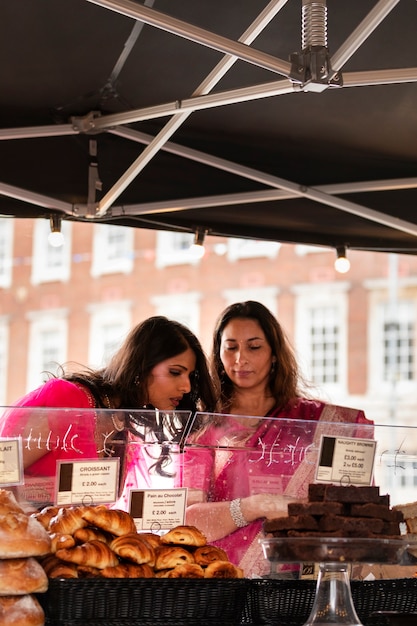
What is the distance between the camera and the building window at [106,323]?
26.1m

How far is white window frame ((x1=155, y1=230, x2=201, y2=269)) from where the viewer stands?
2542cm

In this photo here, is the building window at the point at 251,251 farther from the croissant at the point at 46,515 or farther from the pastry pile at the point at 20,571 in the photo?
the pastry pile at the point at 20,571

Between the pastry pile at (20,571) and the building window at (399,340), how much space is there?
21.5 meters

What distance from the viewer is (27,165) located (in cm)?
361

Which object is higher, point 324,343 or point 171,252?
point 171,252

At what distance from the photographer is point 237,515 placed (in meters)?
2.78

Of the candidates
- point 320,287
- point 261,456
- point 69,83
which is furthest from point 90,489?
point 320,287

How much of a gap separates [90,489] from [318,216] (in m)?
2.00

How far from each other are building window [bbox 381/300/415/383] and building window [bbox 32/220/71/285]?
859 cm

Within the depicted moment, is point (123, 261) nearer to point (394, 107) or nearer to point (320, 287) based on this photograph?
point (320, 287)

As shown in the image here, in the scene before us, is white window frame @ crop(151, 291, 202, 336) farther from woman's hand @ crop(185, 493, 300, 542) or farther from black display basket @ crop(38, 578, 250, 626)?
black display basket @ crop(38, 578, 250, 626)

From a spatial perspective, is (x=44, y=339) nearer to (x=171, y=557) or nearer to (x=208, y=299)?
(x=208, y=299)

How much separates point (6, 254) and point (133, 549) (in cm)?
2642

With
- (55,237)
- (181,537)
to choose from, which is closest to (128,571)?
(181,537)
